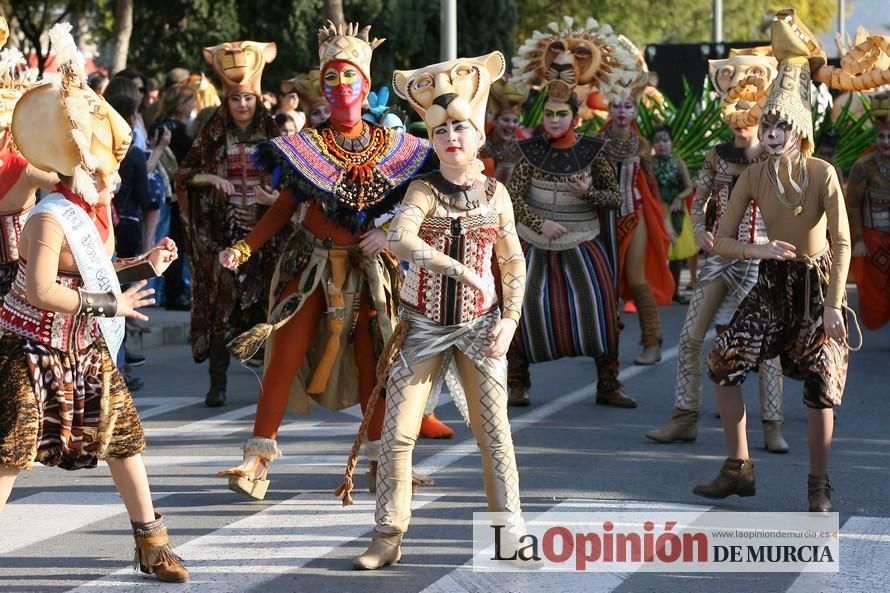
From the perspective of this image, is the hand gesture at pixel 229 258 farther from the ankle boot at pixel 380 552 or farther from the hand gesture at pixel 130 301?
the ankle boot at pixel 380 552

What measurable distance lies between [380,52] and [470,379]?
23529mm

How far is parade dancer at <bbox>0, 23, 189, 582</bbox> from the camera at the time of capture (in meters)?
5.63

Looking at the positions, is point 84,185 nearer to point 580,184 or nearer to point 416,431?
point 416,431

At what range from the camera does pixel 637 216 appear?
39.1ft

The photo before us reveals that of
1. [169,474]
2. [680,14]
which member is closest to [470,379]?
[169,474]

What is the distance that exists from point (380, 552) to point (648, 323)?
5.89 meters

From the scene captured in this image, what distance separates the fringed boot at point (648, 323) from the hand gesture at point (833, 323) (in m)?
4.97

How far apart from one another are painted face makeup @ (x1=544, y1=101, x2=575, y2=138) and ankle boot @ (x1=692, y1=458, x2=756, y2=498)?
301cm

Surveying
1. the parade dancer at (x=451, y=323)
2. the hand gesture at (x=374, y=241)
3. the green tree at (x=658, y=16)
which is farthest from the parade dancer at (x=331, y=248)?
the green tree at (x=658, y=16)

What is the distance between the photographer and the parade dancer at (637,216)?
11695 millimetres

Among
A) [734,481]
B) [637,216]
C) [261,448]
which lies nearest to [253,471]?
[261,448]

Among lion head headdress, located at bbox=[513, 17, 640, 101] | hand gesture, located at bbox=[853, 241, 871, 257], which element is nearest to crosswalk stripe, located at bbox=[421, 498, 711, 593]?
lion head headdress, located at bbox=[513, 17, 640, 101]

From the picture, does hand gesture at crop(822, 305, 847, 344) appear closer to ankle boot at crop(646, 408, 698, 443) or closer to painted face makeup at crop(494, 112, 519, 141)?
ankle boot at crop(646, 408, 698, 443)

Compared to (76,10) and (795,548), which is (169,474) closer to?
(795,548)
